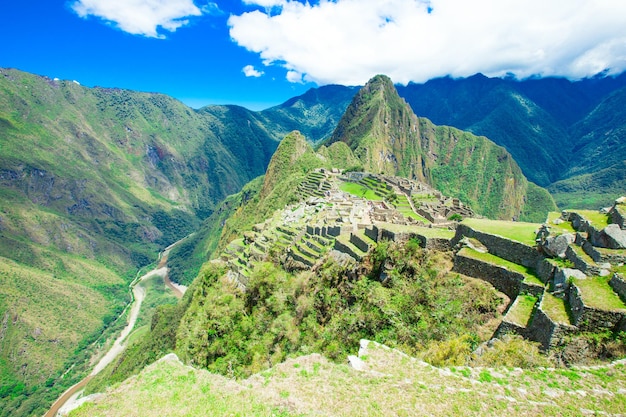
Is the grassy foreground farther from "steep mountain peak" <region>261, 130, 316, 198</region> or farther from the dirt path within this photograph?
"steep mountain peak" <region>261, 130, 316, 198</region>

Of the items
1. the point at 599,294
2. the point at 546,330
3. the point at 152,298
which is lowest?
the point at 152,298

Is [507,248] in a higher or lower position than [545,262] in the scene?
higher

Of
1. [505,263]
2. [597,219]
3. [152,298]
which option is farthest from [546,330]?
[152,298]

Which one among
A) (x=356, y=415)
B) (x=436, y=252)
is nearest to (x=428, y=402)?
(x=356, y=415)

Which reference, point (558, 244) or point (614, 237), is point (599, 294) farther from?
point (558, 244)

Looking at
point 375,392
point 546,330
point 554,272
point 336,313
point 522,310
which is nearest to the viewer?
point 375,392

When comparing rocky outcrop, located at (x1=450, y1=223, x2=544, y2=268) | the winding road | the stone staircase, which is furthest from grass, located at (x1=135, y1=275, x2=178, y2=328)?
the stone staircase

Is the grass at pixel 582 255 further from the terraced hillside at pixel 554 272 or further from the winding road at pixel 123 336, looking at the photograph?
the winding road at pixel 123 336
